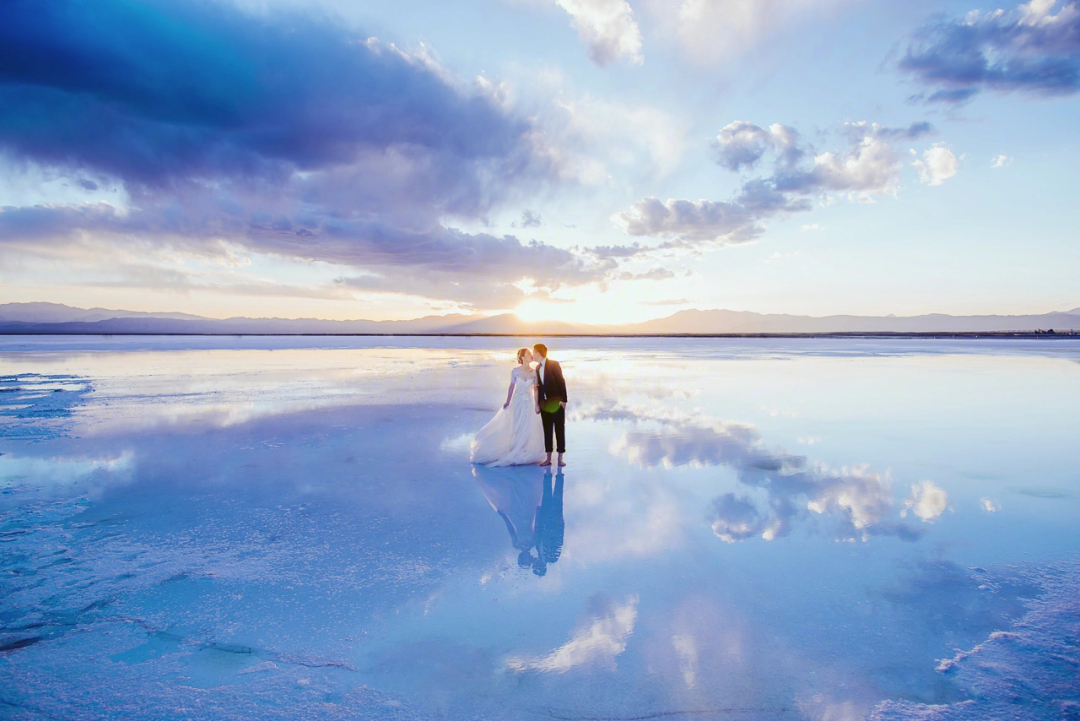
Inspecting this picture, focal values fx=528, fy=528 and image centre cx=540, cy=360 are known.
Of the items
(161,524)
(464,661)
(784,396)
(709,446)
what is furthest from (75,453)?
(784,396)

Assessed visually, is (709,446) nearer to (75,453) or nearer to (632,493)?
(632,493)

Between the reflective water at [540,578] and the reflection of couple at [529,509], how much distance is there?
5 centimetres

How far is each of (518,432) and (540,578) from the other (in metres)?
4.57

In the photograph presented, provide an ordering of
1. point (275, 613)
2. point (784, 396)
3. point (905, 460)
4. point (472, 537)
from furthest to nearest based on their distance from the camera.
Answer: point (784, 396), point (905, 460), point (472, 537), point (275, 613)

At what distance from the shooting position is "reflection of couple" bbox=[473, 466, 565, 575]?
5.48m

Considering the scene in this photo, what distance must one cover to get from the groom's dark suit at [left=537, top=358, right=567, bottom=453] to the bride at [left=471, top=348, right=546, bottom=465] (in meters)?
0.13

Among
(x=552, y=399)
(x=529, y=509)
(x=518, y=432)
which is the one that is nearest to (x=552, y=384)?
(x=552, y=399)

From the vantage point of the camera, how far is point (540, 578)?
16.0ft

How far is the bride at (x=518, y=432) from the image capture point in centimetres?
929

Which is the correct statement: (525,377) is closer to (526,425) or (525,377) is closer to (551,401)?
(551,401)

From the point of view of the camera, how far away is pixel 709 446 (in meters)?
10.2

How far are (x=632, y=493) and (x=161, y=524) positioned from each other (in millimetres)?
5823

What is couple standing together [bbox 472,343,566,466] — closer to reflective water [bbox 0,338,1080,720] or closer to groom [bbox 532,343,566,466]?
groom [bbox 532,343,566,466]

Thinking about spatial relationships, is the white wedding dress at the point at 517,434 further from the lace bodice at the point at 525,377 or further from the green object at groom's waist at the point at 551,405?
the green object at groom's waist at the point at 551,405
